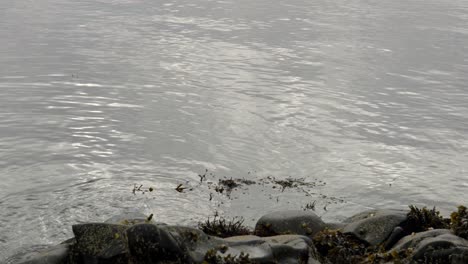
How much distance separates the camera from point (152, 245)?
31.4 ft

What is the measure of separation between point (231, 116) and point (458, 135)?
6.32 m

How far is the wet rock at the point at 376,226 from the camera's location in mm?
10859

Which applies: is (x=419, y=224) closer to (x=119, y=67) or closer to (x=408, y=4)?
(x=119, y=67)

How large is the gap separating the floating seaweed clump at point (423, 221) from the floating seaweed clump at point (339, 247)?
1.10 metres

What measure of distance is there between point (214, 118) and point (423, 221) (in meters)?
7.93

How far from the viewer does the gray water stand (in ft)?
43.4

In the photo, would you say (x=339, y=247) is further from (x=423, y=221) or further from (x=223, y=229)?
(x=223, y=229)

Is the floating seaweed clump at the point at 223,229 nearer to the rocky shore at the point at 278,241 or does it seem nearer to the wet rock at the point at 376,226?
the rocky shore at the point at 278,241

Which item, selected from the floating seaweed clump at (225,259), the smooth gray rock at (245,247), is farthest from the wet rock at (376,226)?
the floating seaweed clump at (225,259)

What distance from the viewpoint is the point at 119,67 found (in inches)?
923

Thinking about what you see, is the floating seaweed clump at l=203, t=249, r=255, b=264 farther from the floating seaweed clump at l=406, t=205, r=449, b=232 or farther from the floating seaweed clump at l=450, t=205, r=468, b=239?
the floating seaweed clump at l=450, t=205, r=468, b=239

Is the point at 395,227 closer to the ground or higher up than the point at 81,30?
closer to the ground

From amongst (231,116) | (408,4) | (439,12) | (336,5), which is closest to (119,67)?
(231,116)

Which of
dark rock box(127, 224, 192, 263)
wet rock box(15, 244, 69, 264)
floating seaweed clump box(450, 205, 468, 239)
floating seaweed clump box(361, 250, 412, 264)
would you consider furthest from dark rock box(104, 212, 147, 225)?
floating seaweed clump box(450, 205, 468, 239)
